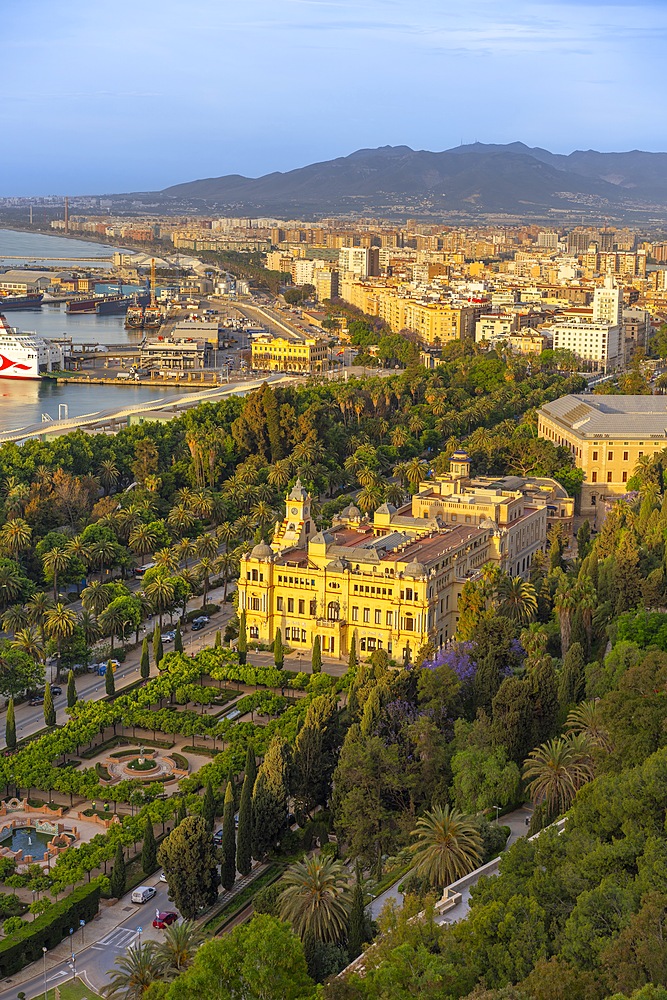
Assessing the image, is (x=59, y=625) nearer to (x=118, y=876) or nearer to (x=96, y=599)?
(x=96, y=599)

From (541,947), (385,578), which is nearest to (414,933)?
(541,947)

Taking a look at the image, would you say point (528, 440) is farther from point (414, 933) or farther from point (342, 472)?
point (414, 933)

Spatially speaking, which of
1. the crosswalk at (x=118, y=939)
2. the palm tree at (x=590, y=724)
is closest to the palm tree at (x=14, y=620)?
the crosswalk at (x=118, y=939)

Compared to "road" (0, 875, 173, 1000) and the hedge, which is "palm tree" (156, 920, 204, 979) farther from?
the hedge

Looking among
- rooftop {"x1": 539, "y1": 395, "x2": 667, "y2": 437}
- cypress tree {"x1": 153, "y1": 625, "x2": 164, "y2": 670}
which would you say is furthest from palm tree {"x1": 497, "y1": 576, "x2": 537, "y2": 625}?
rooftop {"x1": 539, "y1": 395, "x2": 667, "y2": 437}

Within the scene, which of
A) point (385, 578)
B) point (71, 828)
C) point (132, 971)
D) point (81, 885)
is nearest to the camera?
point (132, 971)

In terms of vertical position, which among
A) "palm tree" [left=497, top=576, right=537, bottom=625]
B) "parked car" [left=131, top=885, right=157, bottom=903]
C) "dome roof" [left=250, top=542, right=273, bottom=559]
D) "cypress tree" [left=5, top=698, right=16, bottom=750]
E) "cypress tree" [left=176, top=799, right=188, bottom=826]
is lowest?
"parked car" [left=131, top=885, right=157, bottom=903]
